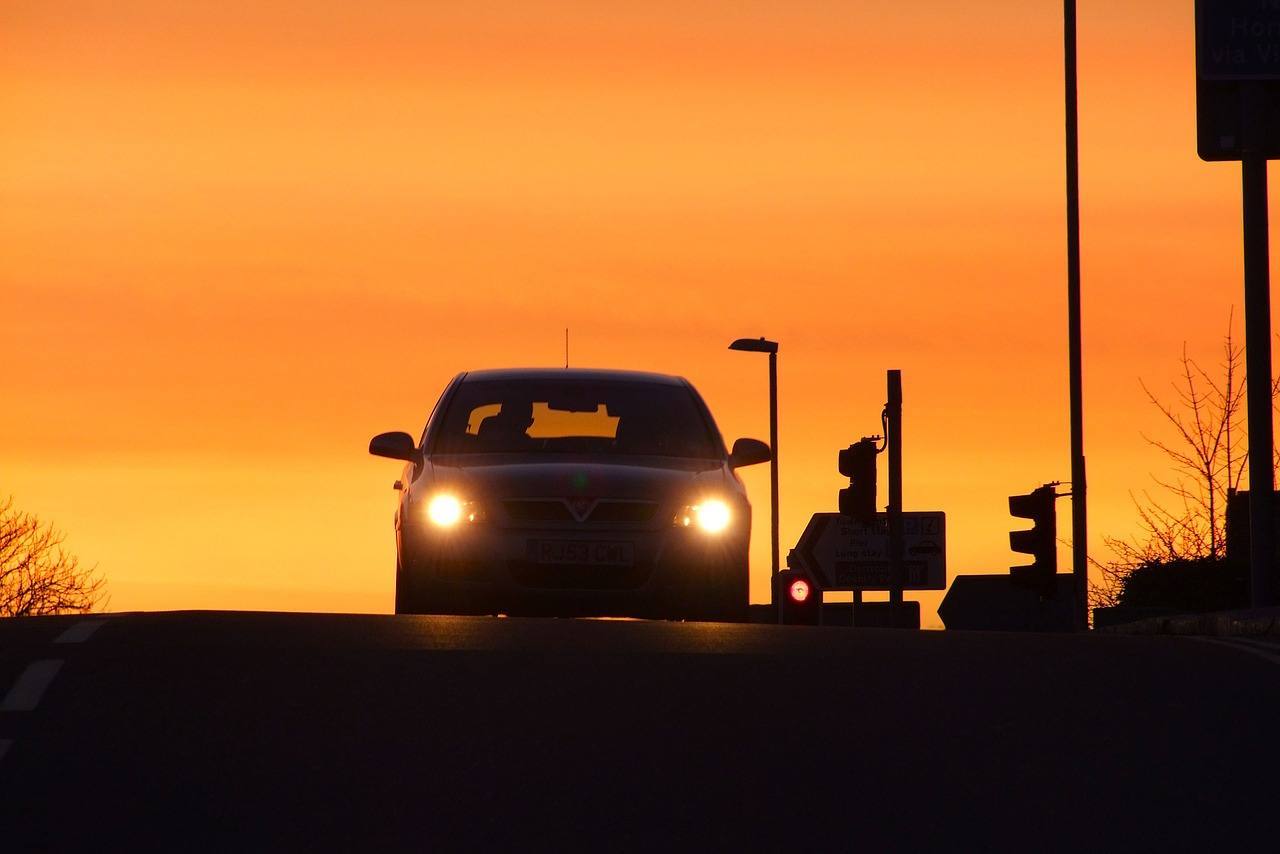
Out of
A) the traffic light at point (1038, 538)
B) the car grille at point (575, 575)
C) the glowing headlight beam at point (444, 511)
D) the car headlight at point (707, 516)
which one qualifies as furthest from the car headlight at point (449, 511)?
the traffic light at point (1038, 538)

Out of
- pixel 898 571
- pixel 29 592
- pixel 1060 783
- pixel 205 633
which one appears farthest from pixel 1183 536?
pixel 29 592

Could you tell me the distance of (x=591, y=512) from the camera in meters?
15.8

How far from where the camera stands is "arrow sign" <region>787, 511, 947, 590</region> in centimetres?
4369

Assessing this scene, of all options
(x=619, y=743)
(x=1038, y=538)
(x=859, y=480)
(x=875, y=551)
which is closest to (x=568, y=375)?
(x=619, y=743)

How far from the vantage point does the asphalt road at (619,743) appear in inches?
316

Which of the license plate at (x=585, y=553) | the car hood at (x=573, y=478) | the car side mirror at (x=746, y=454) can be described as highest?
the car side mirror at (x=746, y=454)

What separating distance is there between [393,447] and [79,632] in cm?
397

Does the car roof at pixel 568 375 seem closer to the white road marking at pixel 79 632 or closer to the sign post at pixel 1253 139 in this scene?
the white road marking at pixel 79 632

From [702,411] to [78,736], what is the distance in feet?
27.1

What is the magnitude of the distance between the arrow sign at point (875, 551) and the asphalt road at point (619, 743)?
99.3 ft

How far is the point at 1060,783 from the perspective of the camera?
888 cm

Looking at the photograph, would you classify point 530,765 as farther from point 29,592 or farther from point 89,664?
point 29,592

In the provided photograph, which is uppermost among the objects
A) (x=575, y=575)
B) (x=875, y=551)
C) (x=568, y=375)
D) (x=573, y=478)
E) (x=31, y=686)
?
(x=875, y=551)

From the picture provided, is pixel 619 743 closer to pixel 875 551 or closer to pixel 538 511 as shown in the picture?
pixel 538 511
